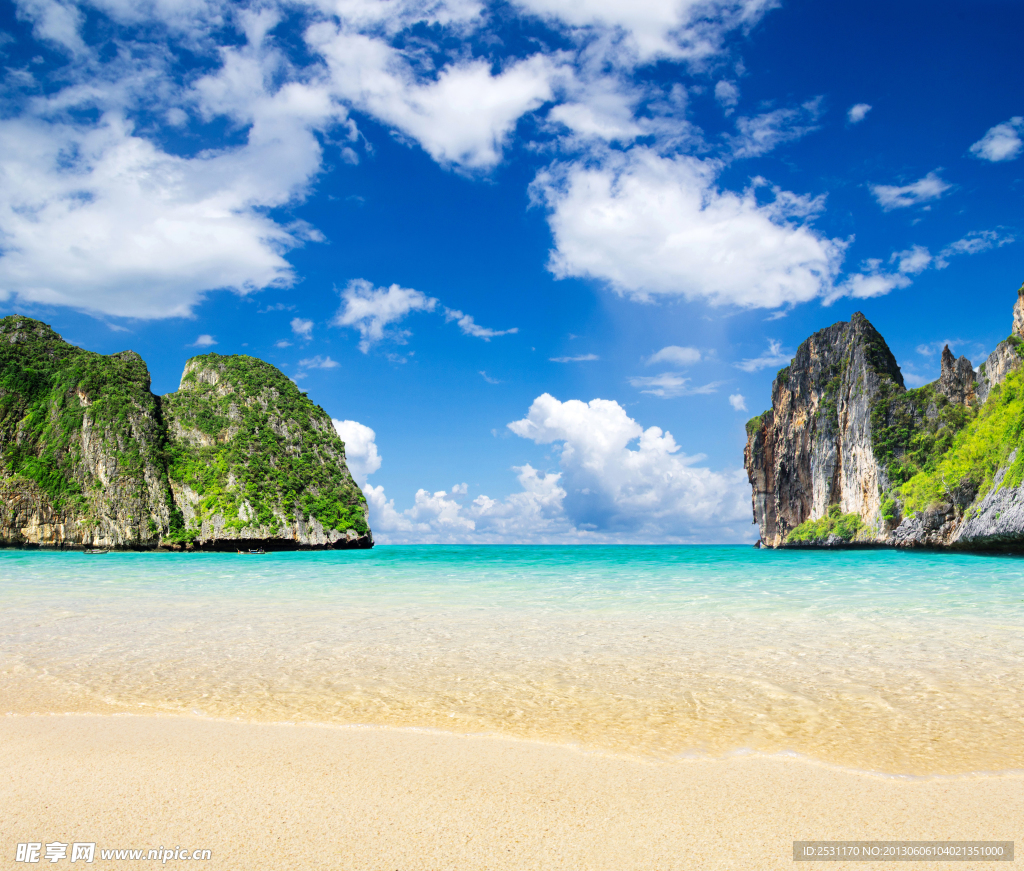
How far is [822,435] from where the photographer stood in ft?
281

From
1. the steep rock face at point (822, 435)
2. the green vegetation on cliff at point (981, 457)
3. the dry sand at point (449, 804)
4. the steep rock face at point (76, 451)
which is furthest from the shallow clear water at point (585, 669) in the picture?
the steep rock face at point (822, 435)

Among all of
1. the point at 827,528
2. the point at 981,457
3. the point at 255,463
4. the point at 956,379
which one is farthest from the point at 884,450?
the point at 255,463

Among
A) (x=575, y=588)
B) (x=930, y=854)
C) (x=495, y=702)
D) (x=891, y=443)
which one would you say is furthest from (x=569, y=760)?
(x=891, y=443)

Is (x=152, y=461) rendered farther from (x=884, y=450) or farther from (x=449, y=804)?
(x=884, y=450)

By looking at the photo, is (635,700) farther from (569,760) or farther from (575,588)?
(575,588)

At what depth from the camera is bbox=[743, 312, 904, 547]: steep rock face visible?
7569cm

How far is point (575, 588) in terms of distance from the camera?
1608 centimetres

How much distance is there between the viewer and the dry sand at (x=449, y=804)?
2.64 m

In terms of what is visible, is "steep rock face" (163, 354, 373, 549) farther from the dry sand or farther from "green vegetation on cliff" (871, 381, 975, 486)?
the dry sand

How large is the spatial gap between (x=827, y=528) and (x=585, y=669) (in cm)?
8545

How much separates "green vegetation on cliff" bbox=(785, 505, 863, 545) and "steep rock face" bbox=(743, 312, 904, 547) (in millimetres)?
1113

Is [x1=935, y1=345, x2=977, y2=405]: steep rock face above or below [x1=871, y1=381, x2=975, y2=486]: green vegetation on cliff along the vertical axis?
above

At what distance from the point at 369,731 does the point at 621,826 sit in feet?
7.36

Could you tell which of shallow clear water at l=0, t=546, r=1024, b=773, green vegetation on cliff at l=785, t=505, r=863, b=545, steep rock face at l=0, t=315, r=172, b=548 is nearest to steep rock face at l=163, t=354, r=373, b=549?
steep rock face at l=0, t=315, r=172, b=548
